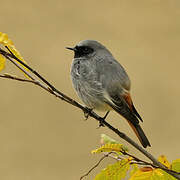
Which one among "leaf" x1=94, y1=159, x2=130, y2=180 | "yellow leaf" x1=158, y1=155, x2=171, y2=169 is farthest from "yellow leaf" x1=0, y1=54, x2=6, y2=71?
"yellow leaf" x1=158, y1=155, x2=171, y2=169

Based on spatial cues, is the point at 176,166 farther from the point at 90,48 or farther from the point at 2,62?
the point at 90,48

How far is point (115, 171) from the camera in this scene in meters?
1.27

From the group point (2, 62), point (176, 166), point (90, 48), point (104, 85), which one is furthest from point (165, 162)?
point (90, 48)

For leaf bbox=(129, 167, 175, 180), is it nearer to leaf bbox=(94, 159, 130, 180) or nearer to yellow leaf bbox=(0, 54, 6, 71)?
leaf bbox=(94, 159, 130, 180)

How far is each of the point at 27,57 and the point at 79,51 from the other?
4347 millimetres

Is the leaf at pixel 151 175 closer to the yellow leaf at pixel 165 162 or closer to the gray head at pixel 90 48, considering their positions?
the yellow leaf at pixel 165 162

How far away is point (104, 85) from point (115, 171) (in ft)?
3.82

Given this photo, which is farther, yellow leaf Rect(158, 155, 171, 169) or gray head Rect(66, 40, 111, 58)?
gray head Rect(66, 40, 111, 58)

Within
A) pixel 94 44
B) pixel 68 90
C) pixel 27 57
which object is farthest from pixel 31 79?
pixel 27 57

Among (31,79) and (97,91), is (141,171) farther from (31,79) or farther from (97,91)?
(97,91)

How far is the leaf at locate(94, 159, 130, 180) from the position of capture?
126cm

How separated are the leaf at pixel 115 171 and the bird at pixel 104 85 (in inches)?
31.8

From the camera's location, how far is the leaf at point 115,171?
1.26 m

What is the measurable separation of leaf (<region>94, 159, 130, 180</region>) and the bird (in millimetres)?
807
